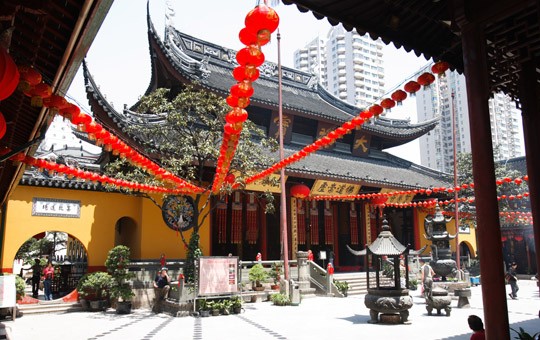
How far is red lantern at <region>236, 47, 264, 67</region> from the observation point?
5641mm

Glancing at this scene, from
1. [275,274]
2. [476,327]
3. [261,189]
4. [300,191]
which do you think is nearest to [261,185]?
[261,189]

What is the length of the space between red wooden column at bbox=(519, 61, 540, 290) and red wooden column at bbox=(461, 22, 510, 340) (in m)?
1.53

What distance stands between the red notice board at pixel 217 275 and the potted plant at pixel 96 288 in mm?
3151

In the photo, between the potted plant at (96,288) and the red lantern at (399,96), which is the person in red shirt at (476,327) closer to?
the red lantern at (399,96)

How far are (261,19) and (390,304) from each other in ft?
26.9

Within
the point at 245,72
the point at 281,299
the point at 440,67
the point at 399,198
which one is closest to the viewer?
the point at 440,67

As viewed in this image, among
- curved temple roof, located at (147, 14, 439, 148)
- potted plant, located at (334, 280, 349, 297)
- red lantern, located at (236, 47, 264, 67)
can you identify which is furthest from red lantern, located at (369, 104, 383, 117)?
potted plant, located at (334, 280, 349, 297)

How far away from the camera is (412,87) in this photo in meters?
7.14

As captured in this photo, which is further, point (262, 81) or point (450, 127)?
point (450, 127)

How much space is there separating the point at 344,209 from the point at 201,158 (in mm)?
11798

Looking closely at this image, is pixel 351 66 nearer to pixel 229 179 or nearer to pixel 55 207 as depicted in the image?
pixel 229 179

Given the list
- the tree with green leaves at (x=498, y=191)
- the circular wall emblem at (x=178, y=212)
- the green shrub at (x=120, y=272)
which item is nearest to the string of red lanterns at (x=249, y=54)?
the green shrub at (x=120, y=272)

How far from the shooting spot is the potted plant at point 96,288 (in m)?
13.8

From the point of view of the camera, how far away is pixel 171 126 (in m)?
14.0
